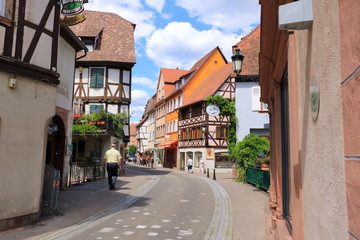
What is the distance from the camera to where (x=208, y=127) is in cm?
3136

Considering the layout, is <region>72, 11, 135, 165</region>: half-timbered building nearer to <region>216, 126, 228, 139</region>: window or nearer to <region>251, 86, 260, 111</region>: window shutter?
<region>251, 86, 260, 111</region>: window shutter

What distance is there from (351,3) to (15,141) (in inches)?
258

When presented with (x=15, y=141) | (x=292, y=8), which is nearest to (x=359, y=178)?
(x=292, y=8)

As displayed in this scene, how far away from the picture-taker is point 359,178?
48.2 inches

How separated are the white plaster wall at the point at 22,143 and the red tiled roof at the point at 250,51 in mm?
20051

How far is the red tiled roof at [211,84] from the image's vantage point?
103ft

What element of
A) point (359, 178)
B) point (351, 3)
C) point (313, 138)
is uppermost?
point (351, 3)

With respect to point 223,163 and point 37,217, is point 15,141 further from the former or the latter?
point 223,163

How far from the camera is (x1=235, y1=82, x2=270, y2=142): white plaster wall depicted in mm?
26016

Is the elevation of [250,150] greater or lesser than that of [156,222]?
greater

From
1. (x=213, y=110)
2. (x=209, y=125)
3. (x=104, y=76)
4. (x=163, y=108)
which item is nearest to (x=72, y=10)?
(x=104, y=76)

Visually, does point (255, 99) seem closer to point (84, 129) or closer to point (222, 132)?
point (222, 132)

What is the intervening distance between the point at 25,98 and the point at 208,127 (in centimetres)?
2545

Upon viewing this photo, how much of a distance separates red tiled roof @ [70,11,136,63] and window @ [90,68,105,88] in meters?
0.83
